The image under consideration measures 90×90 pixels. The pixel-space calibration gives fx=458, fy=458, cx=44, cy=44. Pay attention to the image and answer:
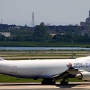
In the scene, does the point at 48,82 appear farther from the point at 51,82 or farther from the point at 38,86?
the point at 38,86

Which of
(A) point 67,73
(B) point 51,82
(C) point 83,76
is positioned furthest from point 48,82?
(C) point 83,76

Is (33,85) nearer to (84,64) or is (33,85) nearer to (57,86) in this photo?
(57,86)

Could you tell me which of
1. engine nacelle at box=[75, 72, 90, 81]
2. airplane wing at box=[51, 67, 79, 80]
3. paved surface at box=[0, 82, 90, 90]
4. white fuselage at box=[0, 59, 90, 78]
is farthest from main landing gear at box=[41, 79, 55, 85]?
engine nacelle at box=[75, 72, 90, 81]

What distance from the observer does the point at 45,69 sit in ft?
164

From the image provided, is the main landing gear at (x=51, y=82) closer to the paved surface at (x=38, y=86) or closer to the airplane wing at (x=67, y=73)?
the airplane wing at (x=67, y=73)

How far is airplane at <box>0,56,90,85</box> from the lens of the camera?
1935 inches

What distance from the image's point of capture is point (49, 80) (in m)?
50.3

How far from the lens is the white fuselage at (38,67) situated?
4922cm

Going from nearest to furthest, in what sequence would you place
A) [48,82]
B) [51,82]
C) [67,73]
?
1. [67,73]
2. [51,82]
3. [48,82]

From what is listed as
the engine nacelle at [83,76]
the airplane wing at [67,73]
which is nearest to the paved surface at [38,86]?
the engine nacelle at [83,76]

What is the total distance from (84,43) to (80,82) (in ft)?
462

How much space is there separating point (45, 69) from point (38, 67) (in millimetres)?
810

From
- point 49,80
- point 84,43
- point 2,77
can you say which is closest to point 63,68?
point 49,80

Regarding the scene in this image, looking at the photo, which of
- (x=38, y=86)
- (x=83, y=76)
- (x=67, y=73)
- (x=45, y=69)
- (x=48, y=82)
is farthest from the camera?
(x=48, y=82)
